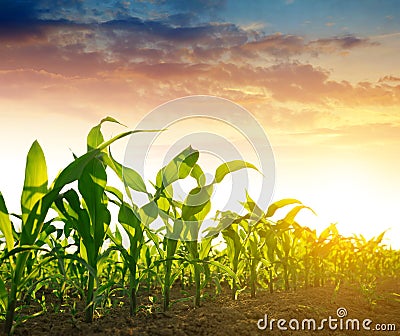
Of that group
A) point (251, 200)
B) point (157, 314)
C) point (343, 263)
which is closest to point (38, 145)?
point (157, 314)

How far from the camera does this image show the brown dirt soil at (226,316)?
7.46ft

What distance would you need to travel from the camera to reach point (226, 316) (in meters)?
2.69

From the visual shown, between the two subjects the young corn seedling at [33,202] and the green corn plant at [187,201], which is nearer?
the young corn seedling at [33,202]

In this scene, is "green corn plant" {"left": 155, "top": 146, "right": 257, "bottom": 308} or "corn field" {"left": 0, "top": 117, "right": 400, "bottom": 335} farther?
"green corn plant" {"left": 155, "top": 146, "right": 257, "bottom": 308}

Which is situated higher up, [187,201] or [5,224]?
[187,201]

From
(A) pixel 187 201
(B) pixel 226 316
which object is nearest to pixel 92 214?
(A) pixel 187 201

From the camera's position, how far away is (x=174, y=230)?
2.84 m

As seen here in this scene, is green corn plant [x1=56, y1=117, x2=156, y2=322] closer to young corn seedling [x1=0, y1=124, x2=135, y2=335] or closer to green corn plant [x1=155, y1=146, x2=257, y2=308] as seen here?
young corn seedling [x1=0, y1=124, x2=135, y2=335]

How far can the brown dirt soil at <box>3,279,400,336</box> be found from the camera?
2.27m

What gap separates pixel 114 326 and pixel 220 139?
54.8 inches

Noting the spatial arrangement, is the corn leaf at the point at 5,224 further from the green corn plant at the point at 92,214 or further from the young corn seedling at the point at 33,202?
the green corn plant at the point at 92,214

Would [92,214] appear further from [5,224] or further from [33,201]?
[5,224]

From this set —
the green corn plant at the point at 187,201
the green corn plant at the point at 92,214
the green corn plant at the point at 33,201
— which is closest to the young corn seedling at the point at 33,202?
the green corn plant at the point at 33,201

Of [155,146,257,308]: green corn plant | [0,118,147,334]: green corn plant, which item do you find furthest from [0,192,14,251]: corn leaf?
[155,146,257,308]: green corn plant
